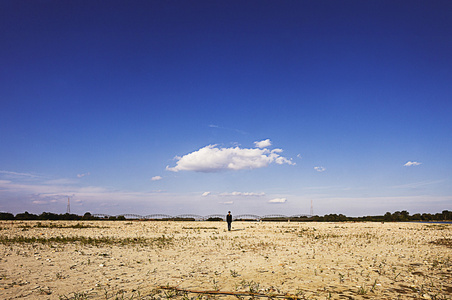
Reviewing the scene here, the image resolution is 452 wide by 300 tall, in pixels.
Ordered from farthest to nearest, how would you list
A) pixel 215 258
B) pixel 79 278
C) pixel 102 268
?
pixel 215 258 → pixel 102 268 → pixel 79 278

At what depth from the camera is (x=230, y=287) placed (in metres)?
8.69

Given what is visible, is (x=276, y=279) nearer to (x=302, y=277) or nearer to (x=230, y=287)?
(x=302, y=277)

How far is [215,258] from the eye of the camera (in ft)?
45.6

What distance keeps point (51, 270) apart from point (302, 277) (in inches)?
371

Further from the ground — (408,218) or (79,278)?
(79,278)

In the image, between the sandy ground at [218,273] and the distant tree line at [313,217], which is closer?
the sandy ground at [218,273]

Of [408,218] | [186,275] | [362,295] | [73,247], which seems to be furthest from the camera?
[408,218]

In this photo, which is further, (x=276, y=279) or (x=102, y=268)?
(x=102, y=268)

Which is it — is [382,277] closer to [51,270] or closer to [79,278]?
[79,278]

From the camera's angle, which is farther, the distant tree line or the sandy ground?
the distant tree line

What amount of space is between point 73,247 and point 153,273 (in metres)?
8.41

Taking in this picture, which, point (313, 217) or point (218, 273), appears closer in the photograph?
point (218, 273)

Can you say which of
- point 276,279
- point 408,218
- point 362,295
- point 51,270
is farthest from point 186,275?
point 408,218

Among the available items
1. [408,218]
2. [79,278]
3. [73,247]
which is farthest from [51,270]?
[408,218]
